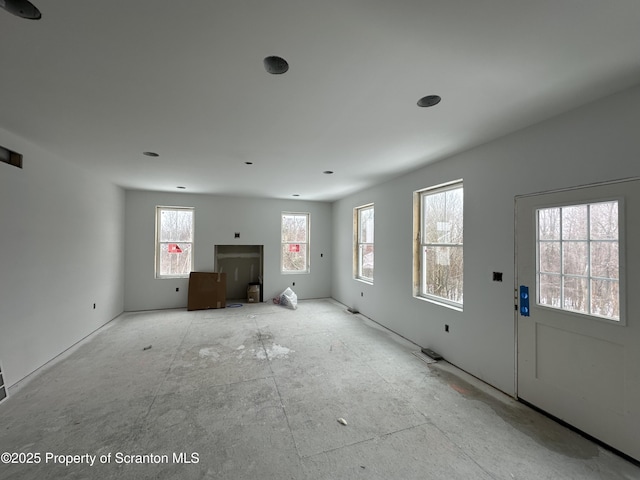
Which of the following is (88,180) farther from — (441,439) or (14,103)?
(441,439)

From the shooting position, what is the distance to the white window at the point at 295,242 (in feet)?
22.2

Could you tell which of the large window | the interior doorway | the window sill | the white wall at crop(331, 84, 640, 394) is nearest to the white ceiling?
the white wall at crop(331, 84, 640, 394)

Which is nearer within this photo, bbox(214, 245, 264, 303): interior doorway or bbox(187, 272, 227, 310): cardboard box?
bbox(187, 272, 227, 310): cardboard box

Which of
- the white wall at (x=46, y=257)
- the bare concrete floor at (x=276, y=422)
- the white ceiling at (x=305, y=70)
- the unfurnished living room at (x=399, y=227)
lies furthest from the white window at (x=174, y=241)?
the white ceiling at (x=305, y=70)

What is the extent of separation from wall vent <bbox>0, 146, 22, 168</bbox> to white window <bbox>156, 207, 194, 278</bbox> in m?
3.02

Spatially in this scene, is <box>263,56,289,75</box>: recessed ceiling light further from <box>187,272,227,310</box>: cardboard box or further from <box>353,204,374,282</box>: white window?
<box>187,272,227,310</box>: cardboard box

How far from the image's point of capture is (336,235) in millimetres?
6723

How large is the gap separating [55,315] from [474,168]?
558cm

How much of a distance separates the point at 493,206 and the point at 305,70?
2.39 metres

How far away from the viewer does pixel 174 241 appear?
19.3 feet

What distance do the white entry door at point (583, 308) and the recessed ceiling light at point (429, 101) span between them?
1346mm

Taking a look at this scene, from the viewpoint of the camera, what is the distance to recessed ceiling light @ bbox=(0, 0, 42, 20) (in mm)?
1196

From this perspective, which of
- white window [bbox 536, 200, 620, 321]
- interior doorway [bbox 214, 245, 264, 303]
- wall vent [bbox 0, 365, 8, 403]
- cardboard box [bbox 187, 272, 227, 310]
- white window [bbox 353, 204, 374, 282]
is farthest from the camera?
interior doorway [bbox 214, 245, 264, 303]

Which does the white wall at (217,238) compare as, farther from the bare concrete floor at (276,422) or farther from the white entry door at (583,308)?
the white entry door at (583,308)
